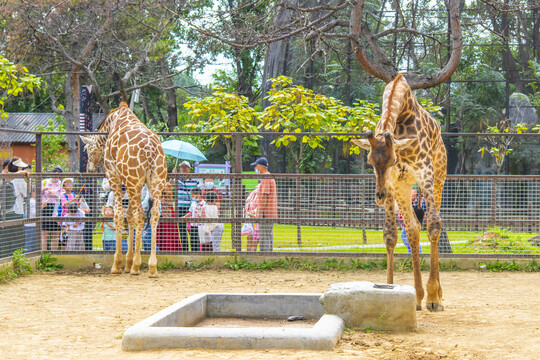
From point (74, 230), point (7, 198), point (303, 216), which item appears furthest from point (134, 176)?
point (303, 216)

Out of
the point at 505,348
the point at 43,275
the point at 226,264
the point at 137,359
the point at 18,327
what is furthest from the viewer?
the point at 226,264

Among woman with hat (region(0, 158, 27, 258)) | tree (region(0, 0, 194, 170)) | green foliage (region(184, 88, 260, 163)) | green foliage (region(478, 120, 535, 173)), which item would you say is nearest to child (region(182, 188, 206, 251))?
woman with hat (region(0, 158, 27, 258))

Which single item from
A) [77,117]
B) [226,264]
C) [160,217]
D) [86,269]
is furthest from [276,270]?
[77,117]

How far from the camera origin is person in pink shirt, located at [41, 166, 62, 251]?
10.4 metres

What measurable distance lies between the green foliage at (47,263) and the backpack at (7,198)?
1.06 metres

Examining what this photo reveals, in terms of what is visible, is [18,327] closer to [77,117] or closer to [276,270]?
[276,270]

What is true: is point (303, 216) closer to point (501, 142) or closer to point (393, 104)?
point (393, 104)

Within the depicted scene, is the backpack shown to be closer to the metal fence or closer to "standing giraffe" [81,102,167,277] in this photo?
the metal fence

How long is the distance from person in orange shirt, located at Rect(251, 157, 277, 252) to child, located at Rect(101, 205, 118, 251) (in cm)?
253

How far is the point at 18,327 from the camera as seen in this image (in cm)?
598

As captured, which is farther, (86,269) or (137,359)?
(86,269)

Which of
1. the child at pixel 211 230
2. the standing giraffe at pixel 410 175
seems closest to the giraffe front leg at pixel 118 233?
the child at pixel 211 230

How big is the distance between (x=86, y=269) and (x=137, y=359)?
6153 millimetres

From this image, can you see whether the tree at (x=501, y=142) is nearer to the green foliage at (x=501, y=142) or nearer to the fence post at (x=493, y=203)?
→ the green foliage at (x=501, y=142)
